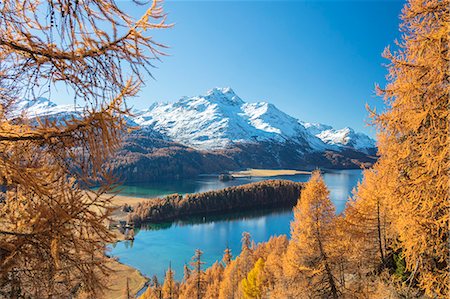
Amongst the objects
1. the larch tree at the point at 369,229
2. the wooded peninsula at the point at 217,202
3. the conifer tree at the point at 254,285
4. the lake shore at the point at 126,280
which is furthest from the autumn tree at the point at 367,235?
the wooded peninsula at the point at 217,202

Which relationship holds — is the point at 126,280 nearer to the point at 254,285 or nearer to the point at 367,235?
the point at 254,285

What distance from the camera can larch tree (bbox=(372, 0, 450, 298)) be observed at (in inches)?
159

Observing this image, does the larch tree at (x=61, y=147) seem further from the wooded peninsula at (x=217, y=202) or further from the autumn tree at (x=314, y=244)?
the wooded peninsula at (x=217, y=202)

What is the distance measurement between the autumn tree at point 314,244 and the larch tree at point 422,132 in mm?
6393

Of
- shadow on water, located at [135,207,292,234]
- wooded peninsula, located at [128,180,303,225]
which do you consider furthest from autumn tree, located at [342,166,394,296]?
wooded peninsula, located at [128,180,303,225]

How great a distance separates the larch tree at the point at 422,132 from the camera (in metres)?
4.03

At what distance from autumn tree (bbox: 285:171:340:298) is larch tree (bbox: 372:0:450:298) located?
21.0ft

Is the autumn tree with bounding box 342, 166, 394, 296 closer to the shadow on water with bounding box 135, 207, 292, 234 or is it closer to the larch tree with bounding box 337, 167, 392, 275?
the larch tree with bounding box 337, 167, 392, 275

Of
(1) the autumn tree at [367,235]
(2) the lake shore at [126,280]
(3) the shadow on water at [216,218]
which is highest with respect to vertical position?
(1) the autumn tree at [367,235]

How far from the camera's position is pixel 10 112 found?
3.08 m

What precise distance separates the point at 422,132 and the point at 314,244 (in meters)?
8.20

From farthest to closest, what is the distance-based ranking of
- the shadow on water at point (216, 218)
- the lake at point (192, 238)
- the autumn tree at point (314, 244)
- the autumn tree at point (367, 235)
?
Answer: the shadow on water at point (216, 218) → the lake at point (192, 238) → the autumn tree at point (367, 235) → the autumn tree at point (314, 244)

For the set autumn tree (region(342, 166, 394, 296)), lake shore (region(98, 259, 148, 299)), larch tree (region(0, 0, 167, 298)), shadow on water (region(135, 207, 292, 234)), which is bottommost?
lake shore (region(98, 259, 148, 299))

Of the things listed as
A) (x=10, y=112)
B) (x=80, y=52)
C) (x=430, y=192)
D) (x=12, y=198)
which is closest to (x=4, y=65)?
(x=10, y=112)
